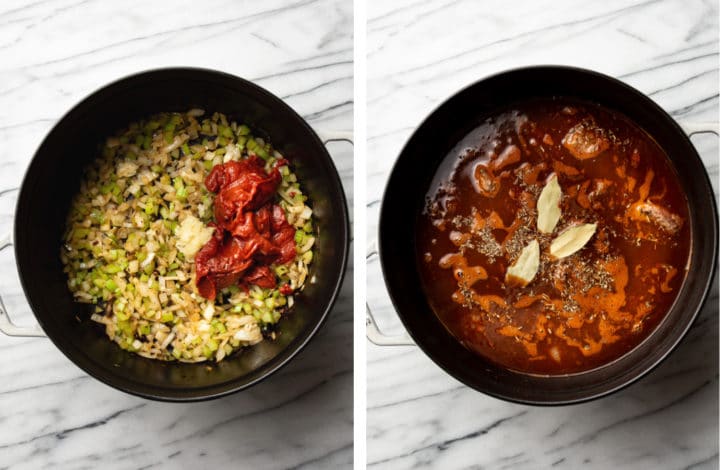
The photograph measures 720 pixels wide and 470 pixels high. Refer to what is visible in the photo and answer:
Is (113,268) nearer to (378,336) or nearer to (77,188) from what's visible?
(77,188)

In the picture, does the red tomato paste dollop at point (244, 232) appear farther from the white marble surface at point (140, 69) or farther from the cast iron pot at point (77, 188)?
the white marble surface at point (140, 69)

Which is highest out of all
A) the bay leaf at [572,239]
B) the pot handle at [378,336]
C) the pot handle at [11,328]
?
the bay leaf at [572,239]

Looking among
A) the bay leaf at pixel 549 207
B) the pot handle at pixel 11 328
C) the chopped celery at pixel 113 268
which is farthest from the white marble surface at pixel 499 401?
the pot handle at pixel 11 328

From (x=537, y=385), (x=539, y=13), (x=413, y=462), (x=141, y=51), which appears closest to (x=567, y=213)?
(x=537, y=385)

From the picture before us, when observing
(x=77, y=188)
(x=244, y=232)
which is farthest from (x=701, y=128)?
(x=77, y=188)

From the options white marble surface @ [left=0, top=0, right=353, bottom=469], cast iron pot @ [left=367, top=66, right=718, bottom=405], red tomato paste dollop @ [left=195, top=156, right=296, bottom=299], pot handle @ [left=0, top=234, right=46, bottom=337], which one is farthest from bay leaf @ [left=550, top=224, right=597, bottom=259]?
pot handle @ [left=0, top=234, right=46, bottom=337]

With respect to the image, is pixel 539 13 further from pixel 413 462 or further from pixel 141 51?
pixel 413 462

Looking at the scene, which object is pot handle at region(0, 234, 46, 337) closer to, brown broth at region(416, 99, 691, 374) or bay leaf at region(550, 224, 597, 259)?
brown broth at region(416, 99, 691, 374)
